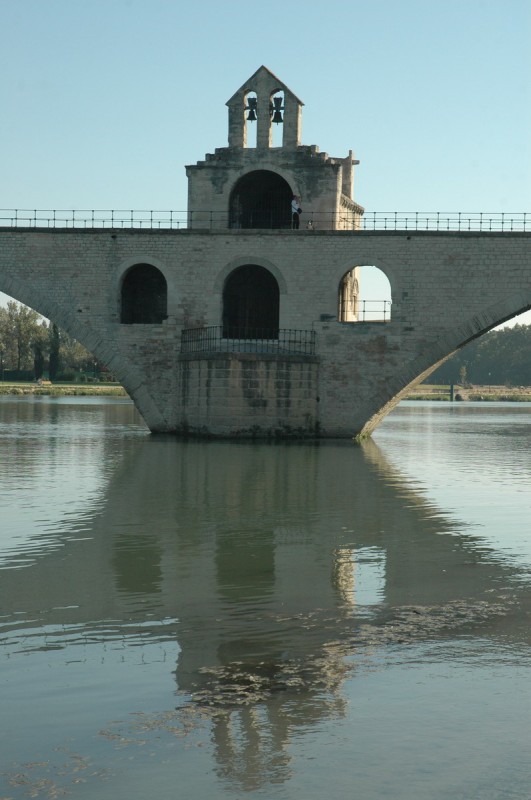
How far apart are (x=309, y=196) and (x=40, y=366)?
181 ft

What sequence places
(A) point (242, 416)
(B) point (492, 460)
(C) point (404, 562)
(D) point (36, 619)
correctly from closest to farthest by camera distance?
1. (D) point (36, 619)
2. (C) point (404, 562)
3. (B) point (492, 460)
4. (A) point (242, 416)

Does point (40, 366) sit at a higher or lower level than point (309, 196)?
lower

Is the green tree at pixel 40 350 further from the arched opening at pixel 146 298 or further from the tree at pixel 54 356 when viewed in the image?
the arched opening at pixel 146 298

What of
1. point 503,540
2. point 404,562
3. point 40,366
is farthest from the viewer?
point 40,366

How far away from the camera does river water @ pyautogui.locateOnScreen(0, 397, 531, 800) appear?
19.4ft

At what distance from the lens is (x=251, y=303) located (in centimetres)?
3688

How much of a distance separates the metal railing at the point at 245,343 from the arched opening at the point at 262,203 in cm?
530

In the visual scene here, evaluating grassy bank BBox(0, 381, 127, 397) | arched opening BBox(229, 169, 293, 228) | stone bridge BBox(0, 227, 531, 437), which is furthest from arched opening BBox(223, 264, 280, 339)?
grassy bank BBox(0, 381, 127, 397)

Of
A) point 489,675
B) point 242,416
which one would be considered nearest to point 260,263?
point 242,416

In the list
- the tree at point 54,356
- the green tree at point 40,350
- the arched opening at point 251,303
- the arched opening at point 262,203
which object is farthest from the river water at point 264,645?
the green tree at point 40,350

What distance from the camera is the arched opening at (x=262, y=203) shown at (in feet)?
122

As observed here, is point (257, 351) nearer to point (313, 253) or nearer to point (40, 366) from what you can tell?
point (313, 253)

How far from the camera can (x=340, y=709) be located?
6.79 m

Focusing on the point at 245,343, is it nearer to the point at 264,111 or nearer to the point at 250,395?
the point at 250,395
